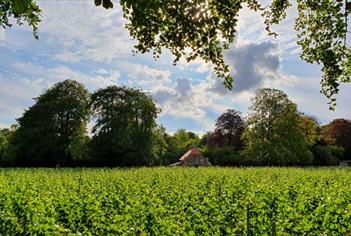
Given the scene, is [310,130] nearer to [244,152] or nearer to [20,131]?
[244,152]

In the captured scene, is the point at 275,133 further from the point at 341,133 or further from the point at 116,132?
the point at 341,133

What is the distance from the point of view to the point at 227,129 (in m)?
67.9

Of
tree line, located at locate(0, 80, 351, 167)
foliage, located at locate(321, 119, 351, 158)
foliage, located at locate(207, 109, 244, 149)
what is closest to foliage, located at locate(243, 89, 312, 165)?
tree line, located at locate(0, 80, 351, 167)

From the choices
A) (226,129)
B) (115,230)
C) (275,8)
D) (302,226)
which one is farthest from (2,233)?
(226,129)

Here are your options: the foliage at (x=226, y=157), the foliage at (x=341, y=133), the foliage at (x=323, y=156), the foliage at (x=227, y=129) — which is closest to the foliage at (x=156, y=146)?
the foliage at (x=226, y=157)

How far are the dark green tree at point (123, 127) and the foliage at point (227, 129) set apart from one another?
18.4 metres

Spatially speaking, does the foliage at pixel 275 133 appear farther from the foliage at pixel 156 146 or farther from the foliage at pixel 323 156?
the foliage at pixel 156 146

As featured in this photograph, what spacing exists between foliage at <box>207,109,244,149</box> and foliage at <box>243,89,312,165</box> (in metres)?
Result: 11.1

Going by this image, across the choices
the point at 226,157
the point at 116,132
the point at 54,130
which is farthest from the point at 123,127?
the point at 226,157

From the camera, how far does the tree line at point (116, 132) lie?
4941 centimetres

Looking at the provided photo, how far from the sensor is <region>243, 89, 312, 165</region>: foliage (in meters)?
51.1

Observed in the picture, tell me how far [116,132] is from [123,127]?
103 centimetres

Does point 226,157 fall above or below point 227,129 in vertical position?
below

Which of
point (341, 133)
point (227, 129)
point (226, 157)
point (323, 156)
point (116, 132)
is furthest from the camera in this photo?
point (341, 133)
